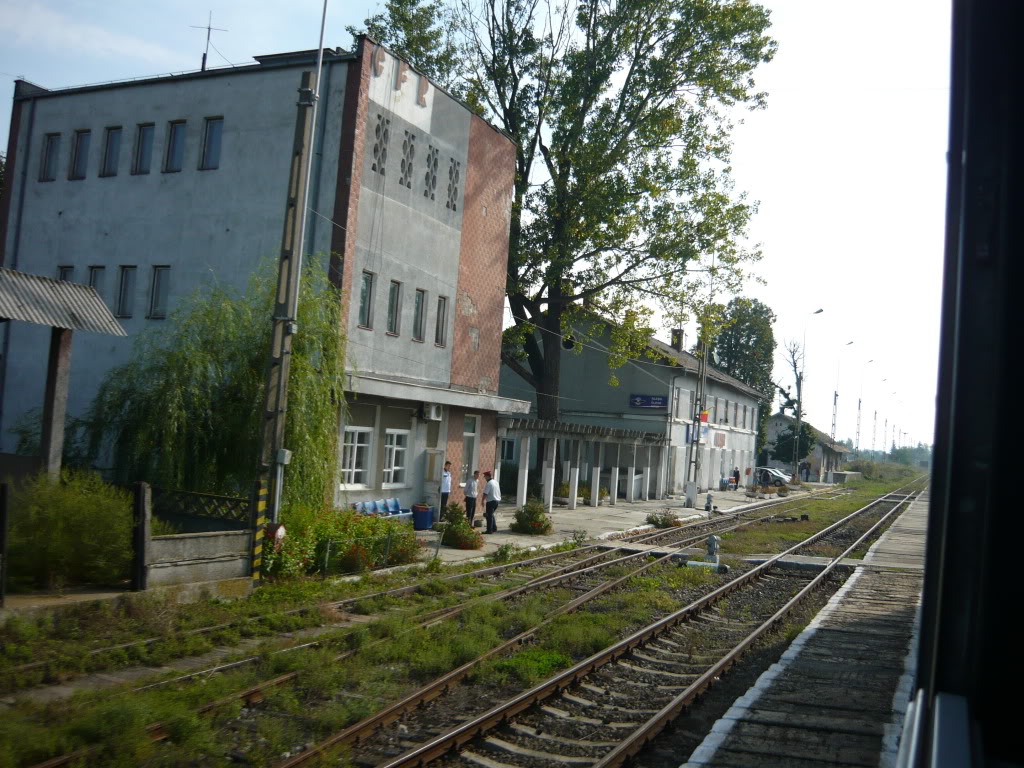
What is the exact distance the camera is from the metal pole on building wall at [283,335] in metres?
14.4

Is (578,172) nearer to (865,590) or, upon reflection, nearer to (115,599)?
(865,590)

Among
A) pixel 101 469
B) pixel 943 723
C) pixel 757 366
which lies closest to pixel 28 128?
pixel 101 469

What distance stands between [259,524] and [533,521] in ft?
37.6

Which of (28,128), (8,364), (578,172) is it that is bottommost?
(8,364)

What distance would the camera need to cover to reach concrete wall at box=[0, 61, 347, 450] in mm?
20859

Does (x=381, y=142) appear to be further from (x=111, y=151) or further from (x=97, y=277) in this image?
(x=97, y=277)

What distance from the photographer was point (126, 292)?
22.4 meters

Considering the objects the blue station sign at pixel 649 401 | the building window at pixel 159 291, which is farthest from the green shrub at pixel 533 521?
the blue station sign at pixel 649 401

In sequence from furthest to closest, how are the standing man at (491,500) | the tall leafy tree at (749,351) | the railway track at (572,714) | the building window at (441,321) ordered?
the tall leafy tree at (749,351) → the building window at (441,321) → the standing man at (491,500) → the railway track at (572,714)

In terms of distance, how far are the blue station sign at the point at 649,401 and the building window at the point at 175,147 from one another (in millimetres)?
27342

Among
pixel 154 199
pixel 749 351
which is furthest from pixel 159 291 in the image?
pixel 749 351

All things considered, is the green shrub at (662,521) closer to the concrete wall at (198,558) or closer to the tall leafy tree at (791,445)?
the concrete wall at (198,558)

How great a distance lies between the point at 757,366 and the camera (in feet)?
281

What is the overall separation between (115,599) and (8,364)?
15.5 meters
